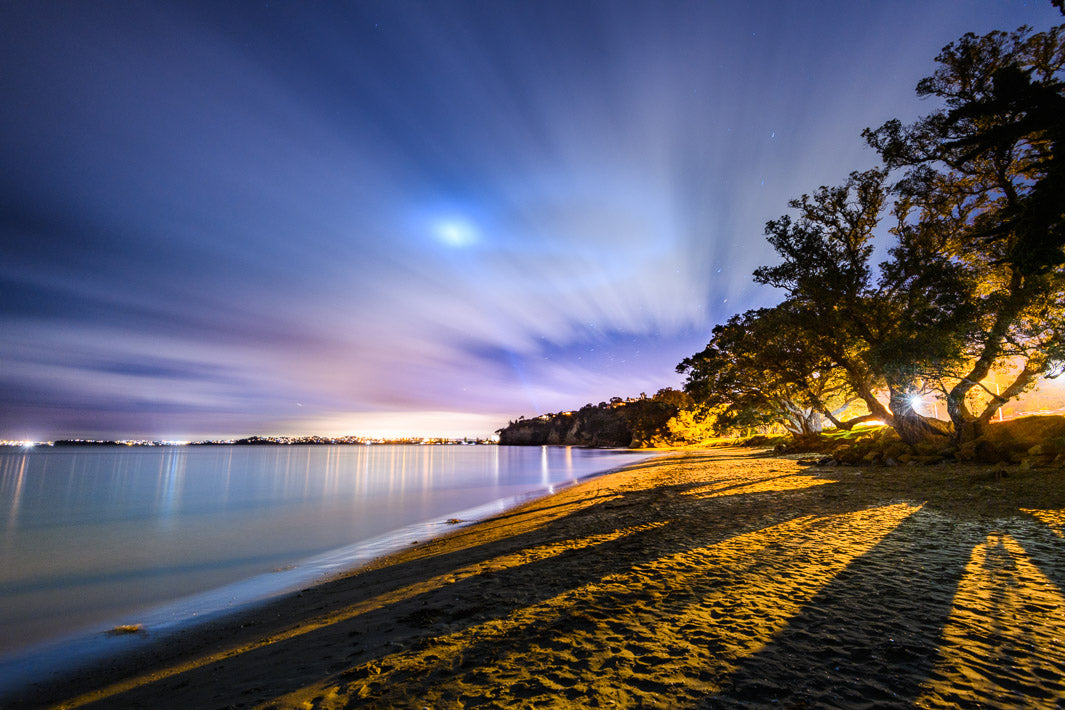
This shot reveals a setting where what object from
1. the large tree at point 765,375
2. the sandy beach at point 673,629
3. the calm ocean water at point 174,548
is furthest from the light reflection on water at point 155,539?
the large tree at point 765,375

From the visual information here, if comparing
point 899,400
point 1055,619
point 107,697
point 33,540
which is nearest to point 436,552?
point 107,697

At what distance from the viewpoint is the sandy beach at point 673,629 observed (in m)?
2.99

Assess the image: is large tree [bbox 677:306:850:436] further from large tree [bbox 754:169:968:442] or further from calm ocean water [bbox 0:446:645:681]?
calm ocean water [bbox 0:446:645:681]

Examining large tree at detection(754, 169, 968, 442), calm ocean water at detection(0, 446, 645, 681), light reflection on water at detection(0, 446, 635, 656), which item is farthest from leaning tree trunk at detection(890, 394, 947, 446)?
light reflection on water at detection(0, 446, 635, 656)

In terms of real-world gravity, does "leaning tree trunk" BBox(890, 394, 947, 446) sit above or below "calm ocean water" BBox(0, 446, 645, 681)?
above

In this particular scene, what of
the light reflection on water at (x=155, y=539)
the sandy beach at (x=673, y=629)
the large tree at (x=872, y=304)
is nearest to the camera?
the sandy beach at (x=673, y=629)

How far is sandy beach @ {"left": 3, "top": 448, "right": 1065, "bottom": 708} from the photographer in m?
2.99

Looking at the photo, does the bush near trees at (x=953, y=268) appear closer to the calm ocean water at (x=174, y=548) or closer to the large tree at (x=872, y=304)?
the large tree at (x=872, y=304)

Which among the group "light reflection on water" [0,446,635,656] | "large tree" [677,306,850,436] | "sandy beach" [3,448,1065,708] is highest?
"large tree" [677,306,850,436]

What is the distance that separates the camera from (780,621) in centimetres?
396

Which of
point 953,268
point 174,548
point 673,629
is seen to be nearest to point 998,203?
point 953,268

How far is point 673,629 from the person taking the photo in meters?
3.93

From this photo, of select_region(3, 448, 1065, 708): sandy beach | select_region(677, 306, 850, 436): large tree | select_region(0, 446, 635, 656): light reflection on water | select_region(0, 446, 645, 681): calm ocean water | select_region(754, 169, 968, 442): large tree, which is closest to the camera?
select_region(3, 448, 1065, 708): sandy beach

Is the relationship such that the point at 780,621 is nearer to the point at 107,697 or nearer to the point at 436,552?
the point at 107,697
